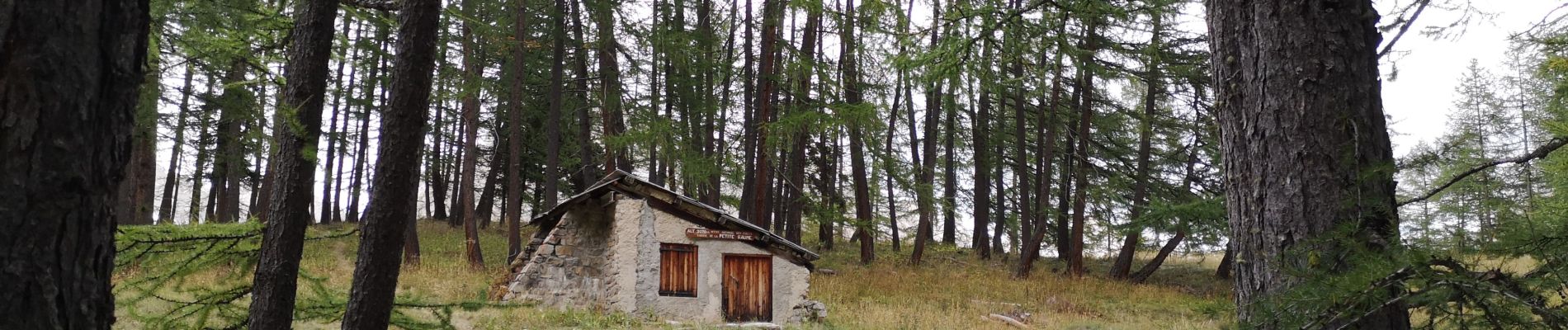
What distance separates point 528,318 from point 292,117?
951 centimetres

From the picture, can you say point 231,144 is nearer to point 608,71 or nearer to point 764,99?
point 608,71

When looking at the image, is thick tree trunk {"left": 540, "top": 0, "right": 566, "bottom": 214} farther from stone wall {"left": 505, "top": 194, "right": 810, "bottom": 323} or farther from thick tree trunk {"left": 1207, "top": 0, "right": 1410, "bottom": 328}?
thick tree trunk {"left": 1207, "top": 0, "right": 1410, "bottom": 328}

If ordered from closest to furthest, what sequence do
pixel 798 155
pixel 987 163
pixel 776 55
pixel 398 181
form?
pixel 398 181
pixel 776 55
pixel 798 155
pixel 987 163

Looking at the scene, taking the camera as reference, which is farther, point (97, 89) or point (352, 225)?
point (352, 225)

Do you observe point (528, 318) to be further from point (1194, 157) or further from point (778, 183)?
point (1194, 157)

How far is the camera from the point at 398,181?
5.30 m

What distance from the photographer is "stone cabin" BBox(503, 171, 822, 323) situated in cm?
1536

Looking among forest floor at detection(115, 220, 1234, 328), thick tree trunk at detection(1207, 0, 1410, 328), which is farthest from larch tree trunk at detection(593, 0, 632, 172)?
thick tree trunk at detection(1207, 0, 1410, 328)

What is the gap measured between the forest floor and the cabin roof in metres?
1.41

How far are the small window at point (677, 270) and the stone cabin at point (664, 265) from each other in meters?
0.01

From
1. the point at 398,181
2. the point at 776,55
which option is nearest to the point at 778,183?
the point at 776,55

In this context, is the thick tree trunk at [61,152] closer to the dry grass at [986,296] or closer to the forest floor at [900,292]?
the forest floor at [900,292]

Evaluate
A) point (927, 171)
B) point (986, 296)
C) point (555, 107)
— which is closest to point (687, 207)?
point (555, 107)

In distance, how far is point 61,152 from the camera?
7.18ft
